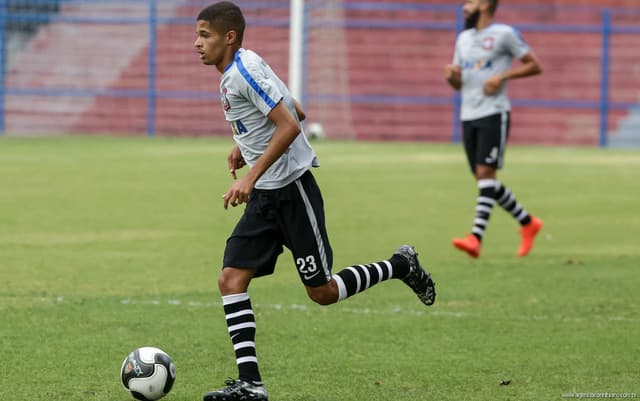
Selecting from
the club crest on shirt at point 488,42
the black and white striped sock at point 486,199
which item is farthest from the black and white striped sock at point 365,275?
the club crest on shirt at point 488,42

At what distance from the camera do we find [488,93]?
1207cm

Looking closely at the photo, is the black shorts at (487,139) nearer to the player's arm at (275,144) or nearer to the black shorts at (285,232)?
the black shorts at (285,232)

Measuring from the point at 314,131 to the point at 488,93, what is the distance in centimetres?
1552

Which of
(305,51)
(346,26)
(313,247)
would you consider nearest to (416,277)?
(313,247)

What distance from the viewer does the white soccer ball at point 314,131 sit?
27500mm

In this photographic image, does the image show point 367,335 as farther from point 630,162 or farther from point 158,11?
point 158,11

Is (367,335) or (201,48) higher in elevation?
(201,48)

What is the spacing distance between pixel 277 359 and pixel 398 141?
76.0ft

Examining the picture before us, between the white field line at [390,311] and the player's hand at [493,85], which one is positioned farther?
the player's hand at [493,85]

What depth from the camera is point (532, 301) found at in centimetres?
941

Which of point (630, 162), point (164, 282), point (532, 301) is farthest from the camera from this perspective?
point (630, 162)

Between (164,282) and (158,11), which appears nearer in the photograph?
(164,282)

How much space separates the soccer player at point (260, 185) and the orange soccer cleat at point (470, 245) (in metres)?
4.76

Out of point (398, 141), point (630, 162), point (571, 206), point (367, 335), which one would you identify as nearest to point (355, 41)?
point (398, 141)
